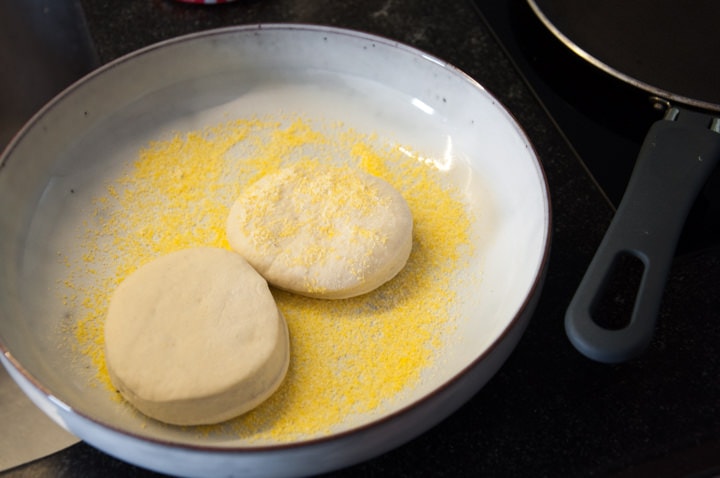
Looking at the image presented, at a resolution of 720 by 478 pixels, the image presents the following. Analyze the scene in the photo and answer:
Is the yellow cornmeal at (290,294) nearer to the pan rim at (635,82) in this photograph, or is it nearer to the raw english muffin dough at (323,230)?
the raw english muffin dough at (323,230)

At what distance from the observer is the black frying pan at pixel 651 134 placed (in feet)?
1.91

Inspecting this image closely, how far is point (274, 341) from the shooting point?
610 mm

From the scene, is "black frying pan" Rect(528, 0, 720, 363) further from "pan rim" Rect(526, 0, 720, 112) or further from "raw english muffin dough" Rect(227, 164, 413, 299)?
"raw english muffin dough" Rect(227, 164, 413, 299)

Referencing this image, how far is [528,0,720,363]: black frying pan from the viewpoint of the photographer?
58cm

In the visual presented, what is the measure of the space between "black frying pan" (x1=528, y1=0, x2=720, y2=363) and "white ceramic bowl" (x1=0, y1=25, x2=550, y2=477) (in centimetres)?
6

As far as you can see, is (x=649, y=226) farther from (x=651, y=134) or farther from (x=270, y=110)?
(x=270, y=110)

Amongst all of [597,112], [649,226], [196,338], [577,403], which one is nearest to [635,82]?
[597,112]

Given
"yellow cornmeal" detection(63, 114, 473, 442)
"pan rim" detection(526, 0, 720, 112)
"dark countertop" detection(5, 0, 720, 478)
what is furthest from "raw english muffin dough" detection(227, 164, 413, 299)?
"pan rim" detection(526, 0, 720, 112)

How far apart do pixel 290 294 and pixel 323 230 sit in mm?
69

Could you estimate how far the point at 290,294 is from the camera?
0.70m

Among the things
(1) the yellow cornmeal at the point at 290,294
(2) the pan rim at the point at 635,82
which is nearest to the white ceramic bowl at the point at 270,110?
(1) the yellow cornmeal at the point at 290,294

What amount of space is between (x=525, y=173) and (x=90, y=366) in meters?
0.44

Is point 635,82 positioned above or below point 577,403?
above

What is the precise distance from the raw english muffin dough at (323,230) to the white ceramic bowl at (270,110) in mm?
82
